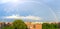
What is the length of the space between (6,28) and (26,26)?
44 centimetres

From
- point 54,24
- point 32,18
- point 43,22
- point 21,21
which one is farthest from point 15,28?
point 54,24

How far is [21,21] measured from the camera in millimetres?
2188

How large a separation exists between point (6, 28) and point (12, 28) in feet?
0.47

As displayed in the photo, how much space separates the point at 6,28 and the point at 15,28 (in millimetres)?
208

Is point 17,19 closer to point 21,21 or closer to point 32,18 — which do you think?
point 21,21

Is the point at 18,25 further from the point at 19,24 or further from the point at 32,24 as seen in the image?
the point at 32,24

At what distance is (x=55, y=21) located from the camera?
2.24 m

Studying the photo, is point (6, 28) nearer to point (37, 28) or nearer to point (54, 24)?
point (37, 28)

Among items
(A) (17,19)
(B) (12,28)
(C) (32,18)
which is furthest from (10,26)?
(C) (32,18)

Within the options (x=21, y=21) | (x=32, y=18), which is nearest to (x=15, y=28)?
(x=21, y=21)

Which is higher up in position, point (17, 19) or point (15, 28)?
point (17, 19)

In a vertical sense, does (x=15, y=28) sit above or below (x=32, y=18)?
below

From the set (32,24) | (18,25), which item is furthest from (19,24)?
(32,24)

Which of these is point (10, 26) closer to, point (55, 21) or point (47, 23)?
point (47, 23)
